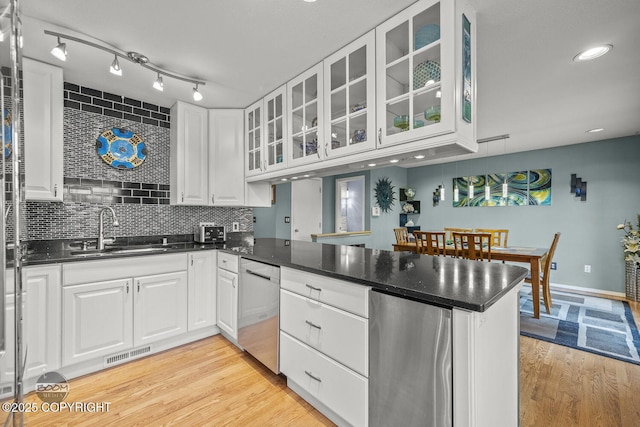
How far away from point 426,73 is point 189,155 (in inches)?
91.7

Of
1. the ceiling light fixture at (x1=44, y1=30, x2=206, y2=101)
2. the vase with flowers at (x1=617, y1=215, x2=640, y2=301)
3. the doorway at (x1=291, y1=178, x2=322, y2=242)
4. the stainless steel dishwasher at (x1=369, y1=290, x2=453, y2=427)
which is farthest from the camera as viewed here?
the doorway at (x1=291, y1=178, x2=322, y2=242)

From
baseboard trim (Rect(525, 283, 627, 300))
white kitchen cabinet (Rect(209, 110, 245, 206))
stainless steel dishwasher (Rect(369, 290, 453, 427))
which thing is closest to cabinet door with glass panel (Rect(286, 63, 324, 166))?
white kitchen cabinet (Rect(209, 110, 245, 206))

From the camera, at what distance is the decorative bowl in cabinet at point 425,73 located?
1.48m

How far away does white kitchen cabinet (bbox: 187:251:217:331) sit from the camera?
8.26 ft

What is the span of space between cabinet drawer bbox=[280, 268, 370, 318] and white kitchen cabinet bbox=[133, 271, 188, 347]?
3.76ft

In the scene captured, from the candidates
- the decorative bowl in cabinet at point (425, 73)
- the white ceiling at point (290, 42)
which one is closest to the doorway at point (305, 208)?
the white ceiling at point (290, 42)

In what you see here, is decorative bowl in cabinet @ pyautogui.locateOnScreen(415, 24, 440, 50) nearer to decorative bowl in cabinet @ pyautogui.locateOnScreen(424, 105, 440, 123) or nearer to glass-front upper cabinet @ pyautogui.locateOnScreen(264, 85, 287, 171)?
decorative bowl in cabinet @ pyautogui.locateOnScreen(424, 105, 440, 123)

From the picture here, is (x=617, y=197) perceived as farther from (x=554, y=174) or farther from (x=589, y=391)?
(x=589, y=391)

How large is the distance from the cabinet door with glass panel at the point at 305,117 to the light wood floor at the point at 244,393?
1682 mm

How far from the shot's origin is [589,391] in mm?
1881

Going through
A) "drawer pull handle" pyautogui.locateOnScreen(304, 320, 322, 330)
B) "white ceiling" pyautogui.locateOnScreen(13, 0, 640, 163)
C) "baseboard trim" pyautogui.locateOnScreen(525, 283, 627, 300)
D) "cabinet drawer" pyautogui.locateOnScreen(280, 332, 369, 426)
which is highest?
"white ceiling" pyautogui.locateOnScreen(13, 0, 640, 163)

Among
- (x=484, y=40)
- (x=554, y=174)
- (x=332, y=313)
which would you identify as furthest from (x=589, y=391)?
(x=554, y=174)

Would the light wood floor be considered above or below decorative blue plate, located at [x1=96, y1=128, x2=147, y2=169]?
below

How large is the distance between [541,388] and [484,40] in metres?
2.39
